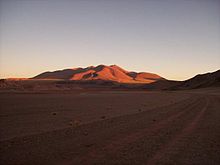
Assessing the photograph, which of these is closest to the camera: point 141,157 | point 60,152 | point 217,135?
point 141,157

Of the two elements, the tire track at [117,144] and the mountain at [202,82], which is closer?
the tire track at [117,144]

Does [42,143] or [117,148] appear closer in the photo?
[117,148]

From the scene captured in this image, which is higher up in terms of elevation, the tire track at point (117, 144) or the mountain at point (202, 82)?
the mountain at point (202, 82)

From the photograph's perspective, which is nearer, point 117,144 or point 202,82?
point 117,144

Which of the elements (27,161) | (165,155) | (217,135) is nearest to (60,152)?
(27,161)

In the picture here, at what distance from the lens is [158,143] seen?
8969mm

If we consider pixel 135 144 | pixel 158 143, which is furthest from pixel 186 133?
pixel 135 144

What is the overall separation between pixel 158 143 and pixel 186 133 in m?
2.66

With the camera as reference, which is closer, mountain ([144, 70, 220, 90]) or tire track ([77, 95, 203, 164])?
tire track ([77, 95, 203, 164])

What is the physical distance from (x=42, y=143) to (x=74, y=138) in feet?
4.45

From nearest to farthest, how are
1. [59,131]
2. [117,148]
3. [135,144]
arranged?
1. [117,148]
2. [135,144]
3. [59,131]

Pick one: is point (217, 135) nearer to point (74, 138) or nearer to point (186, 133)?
point (186, 133)

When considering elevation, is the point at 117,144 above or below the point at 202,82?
below

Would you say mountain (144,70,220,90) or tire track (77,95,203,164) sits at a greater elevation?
mountain (144,70,220,90)
